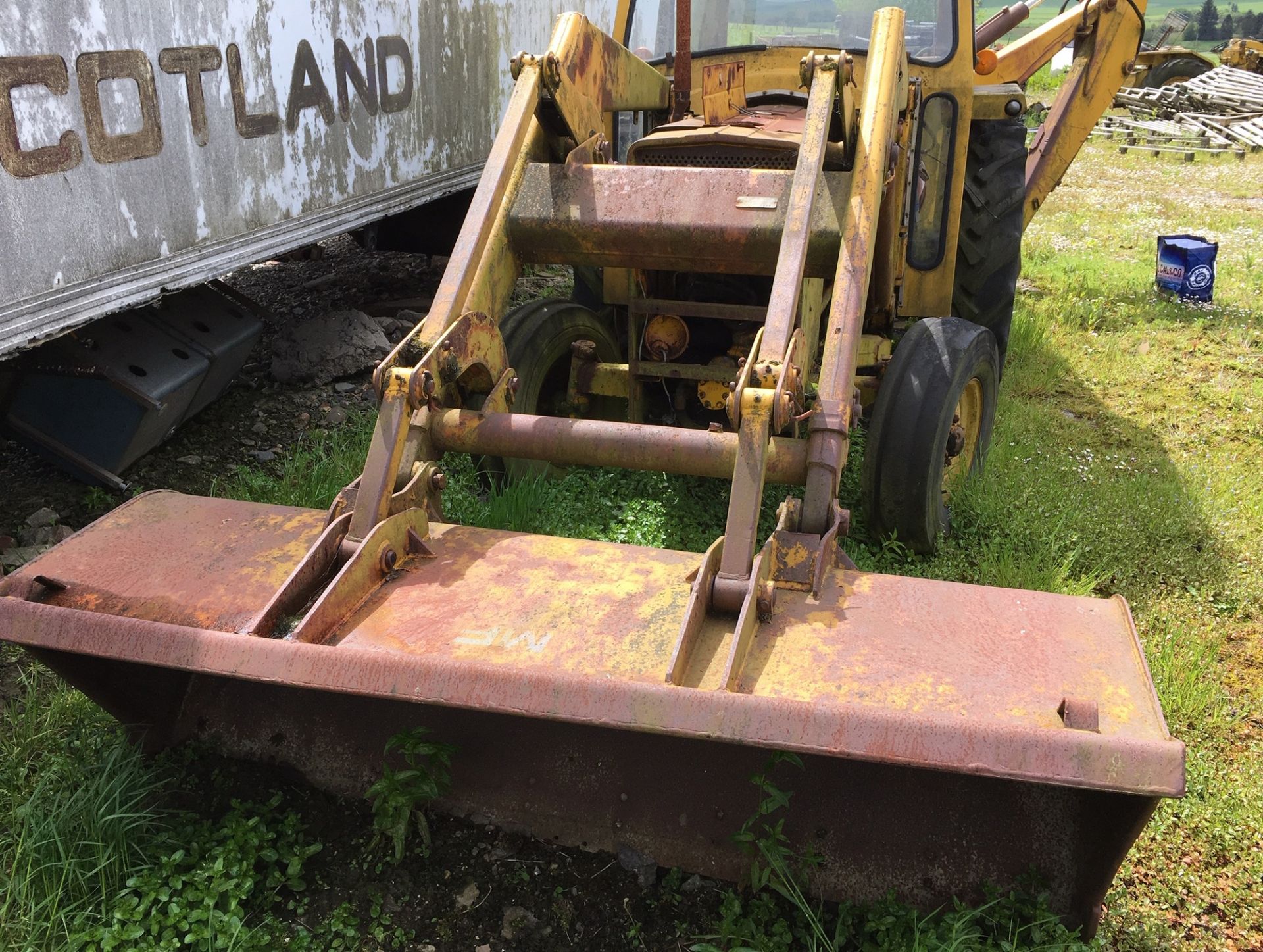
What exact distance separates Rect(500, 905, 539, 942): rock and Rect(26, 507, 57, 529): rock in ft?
7.88

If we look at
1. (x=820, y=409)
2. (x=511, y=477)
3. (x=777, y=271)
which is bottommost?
(x=511, y=477)

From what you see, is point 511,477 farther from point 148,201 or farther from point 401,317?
point 401,317

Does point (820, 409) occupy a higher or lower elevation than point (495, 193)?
lower

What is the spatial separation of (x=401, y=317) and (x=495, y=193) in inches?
126

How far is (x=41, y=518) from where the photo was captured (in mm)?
3670

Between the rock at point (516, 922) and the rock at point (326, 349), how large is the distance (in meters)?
3.44

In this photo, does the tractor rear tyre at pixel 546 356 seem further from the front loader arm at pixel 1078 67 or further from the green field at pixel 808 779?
the front loader arm at pixel 1078 67

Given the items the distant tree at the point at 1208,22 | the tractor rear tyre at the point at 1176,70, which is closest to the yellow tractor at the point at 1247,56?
the tractor rear tyre at the point at 1176,70

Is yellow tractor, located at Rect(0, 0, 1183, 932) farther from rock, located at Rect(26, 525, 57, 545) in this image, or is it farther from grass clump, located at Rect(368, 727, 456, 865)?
rock, located at Rect(26, 525, 57, 545)

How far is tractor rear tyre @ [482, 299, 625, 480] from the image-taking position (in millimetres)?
3760

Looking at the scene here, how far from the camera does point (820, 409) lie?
8.39 feet

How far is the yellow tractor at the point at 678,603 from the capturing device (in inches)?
75.9

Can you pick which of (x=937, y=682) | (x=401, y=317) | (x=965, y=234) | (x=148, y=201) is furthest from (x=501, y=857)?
(x=401, y=317)

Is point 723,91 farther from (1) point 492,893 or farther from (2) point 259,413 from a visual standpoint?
(1) point 492,893
